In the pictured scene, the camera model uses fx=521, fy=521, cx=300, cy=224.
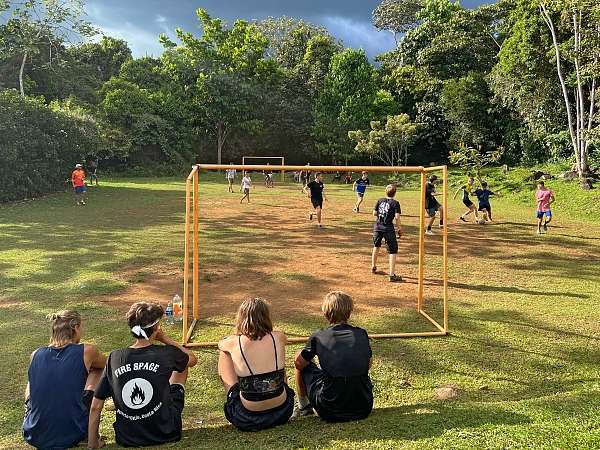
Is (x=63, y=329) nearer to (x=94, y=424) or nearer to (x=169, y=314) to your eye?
(x=94, y=424)

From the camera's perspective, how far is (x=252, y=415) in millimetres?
4066

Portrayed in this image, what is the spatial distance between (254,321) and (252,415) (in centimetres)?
73

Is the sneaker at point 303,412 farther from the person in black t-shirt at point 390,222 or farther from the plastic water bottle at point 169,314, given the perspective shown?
the person in black t-shirt at point 390,222

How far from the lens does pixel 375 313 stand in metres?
7.76

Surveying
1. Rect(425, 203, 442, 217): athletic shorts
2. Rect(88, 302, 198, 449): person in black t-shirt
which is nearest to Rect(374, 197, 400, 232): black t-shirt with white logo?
Rect(425, 203, 442, 217): athletic shorts

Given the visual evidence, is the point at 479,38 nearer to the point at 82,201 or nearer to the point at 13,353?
the point at 82,201

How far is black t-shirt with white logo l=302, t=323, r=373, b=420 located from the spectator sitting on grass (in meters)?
0.32

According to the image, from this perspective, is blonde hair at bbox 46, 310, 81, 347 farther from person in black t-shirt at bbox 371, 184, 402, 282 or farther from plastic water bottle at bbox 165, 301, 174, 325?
person in black t-shirt at bbox 371, 184, 402, 282

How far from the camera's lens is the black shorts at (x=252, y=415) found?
4.04 metres

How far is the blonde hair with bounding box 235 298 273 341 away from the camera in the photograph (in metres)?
4.11

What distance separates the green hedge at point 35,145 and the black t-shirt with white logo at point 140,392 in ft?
68.4

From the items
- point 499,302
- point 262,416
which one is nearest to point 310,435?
point 262,416

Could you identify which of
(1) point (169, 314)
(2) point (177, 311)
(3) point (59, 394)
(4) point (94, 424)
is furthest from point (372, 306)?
(3) point (59, 394)

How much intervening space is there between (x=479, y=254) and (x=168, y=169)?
32254 mm
